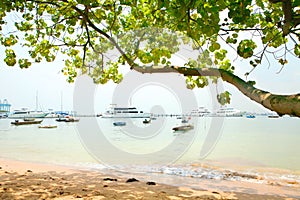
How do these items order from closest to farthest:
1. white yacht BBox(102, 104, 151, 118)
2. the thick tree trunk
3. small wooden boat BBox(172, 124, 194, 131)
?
the thick tree trunk < small wooden boat BBox(172, 124, 194, 131) < white yacht BBox(102, 104, 151, 118)

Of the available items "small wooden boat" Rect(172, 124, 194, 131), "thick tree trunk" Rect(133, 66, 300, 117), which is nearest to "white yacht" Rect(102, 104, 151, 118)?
"small wooden boat" Rect(172, 124, 194, 131)

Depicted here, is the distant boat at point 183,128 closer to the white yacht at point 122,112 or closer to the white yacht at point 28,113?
the white yacht at point 122,112

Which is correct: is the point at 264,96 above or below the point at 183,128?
above

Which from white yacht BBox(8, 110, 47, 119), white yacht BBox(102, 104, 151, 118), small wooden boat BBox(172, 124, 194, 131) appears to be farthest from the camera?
white yacht BBox(8, 110, 47, 119)

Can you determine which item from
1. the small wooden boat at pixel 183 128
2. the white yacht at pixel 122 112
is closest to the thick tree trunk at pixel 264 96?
the small wooden boat at pixel 183 128

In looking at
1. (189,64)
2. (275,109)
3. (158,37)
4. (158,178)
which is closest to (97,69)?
(158,37)

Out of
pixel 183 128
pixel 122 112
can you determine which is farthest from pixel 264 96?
pixel 122 112

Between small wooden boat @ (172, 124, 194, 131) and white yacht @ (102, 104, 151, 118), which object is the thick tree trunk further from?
white yacht @ (102, 104, 151, 118)

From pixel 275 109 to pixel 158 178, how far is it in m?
7.13

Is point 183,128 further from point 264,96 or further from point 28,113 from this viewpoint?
point 28,113

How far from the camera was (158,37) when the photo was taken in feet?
21.1

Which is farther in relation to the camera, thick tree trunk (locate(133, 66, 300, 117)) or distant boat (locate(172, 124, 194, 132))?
distant boat (locate(172, 124, 194, 132))

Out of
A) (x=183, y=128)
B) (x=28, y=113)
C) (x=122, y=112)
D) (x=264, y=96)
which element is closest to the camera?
(x=264, y=96)

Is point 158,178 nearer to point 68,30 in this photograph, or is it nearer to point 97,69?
point 97,69
